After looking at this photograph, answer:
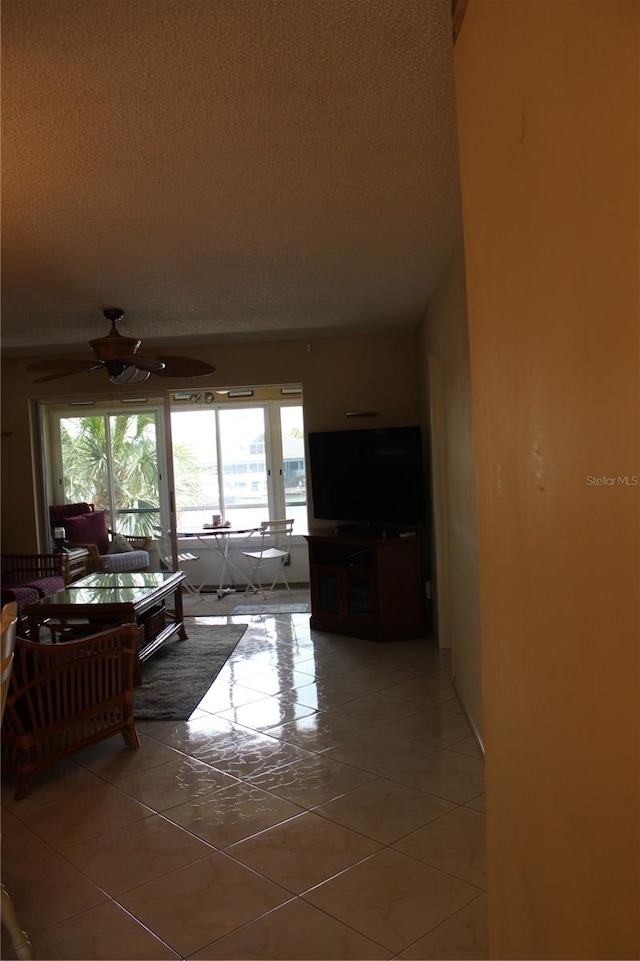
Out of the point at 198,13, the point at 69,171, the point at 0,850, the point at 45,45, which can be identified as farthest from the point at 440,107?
the point at 0,850

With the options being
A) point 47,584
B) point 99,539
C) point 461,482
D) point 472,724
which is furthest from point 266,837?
point 99,539

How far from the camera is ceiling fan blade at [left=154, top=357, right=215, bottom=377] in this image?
4.21 m

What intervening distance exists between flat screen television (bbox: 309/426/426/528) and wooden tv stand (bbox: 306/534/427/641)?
249 mm

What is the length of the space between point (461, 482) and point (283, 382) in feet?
9.55

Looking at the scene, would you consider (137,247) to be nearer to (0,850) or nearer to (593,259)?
(0,850)

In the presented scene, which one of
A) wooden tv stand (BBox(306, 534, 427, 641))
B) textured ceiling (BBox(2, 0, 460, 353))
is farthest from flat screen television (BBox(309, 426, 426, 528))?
textured ceiling (BBox(2, 0, 460, 353))

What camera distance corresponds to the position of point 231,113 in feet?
6.66

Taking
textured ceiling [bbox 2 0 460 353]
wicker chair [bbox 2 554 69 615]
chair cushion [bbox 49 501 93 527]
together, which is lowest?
wicker chair [bbox 2 554 69 615]

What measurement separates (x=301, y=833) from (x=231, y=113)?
254 cm

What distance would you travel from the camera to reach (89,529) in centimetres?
678

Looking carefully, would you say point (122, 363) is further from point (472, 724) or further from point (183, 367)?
point (472, 724)

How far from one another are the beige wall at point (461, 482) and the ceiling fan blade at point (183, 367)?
1.50 metres

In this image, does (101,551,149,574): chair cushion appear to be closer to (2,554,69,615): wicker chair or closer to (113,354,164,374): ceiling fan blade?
(2,554,69,615): wicker chair

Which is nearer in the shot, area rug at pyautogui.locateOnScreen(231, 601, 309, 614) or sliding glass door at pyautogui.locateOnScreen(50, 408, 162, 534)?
sliding glass door at pyautogui.locateOnScreen(50, 408, 162, 534)
